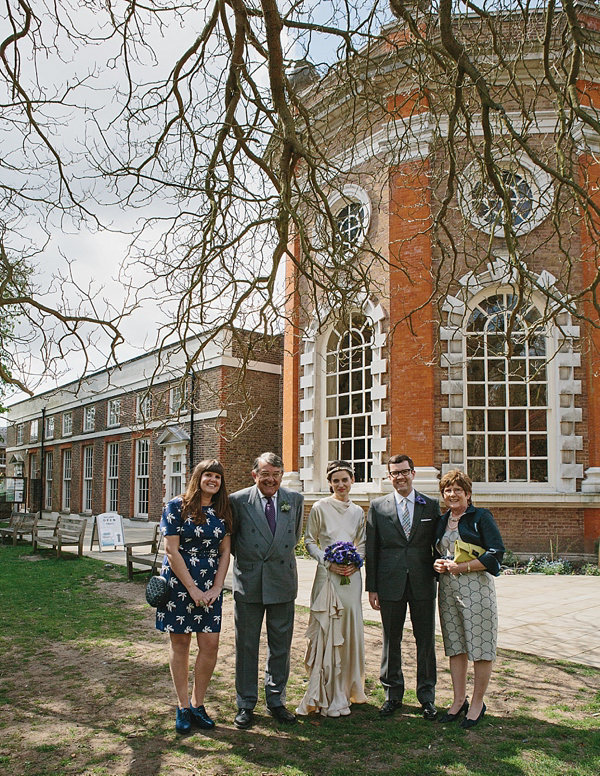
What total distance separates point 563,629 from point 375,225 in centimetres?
874

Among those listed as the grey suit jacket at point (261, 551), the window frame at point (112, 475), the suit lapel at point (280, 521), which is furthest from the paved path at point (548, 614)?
the window frame at point (112, 475)

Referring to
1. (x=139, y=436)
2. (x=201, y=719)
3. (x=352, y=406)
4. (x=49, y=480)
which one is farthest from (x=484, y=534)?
(x=49, y=480)

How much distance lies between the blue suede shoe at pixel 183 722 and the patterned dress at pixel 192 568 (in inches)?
20.4

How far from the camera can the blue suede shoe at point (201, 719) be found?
14.8 feet

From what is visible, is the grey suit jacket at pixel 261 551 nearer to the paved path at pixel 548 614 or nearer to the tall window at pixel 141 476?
the paved path at pixel 548 614

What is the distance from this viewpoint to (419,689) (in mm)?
4781

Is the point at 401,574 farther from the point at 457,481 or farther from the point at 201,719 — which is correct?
the point at 201,719

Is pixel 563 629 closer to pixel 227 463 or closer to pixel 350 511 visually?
pixel 350 511

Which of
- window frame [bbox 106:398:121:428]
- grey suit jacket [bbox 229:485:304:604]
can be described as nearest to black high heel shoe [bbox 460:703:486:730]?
grey suit jacket [bbox 229:485:304:604]

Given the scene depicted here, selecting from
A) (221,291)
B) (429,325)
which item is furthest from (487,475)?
(221,291)

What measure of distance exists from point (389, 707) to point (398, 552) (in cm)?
105

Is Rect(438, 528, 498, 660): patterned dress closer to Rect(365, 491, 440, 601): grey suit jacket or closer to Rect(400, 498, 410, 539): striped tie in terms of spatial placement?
Rect(365, 491, 440, 601): grey suit jacket

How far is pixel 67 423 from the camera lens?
32.0 m

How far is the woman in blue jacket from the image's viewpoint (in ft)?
14.7
